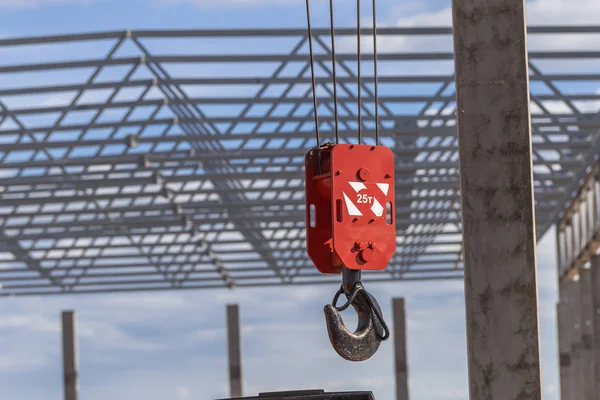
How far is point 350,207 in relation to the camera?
593 centimetres

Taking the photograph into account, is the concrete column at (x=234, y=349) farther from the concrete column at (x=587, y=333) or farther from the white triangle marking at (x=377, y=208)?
the white triangle marking at (x=377, y=208)

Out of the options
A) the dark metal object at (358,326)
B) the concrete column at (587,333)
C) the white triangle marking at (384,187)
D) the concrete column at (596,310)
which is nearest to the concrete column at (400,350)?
the concrete column at (587,333)

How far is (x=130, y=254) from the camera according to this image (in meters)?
27.8

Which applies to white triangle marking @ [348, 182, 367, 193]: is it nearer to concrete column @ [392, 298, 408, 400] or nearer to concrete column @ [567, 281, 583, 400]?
concrete column @ [392, 298, 408, 400]

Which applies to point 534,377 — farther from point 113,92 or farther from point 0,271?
point 0,271

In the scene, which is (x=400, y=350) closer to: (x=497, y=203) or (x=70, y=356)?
(x=70, y=356)

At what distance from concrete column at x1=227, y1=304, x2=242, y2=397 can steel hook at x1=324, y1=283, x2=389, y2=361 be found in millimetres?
19493

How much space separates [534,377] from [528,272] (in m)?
0.63

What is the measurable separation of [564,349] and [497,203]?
22.1 meters

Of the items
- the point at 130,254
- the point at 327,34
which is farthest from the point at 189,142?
the point at 130,254

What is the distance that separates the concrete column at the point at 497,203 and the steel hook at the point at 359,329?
62cm

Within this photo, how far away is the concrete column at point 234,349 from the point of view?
25.4 m

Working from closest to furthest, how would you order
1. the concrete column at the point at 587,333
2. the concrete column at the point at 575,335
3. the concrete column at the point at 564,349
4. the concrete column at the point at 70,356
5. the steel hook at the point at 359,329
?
the steel hook at the point at 359,329 → the concrete column at the point at 587,333 → the concrete column at the point at 70,356 → the concrete column at the point at 564,349 → the concrete column at the point at 575,335

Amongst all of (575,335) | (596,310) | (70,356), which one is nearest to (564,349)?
(575,335)
